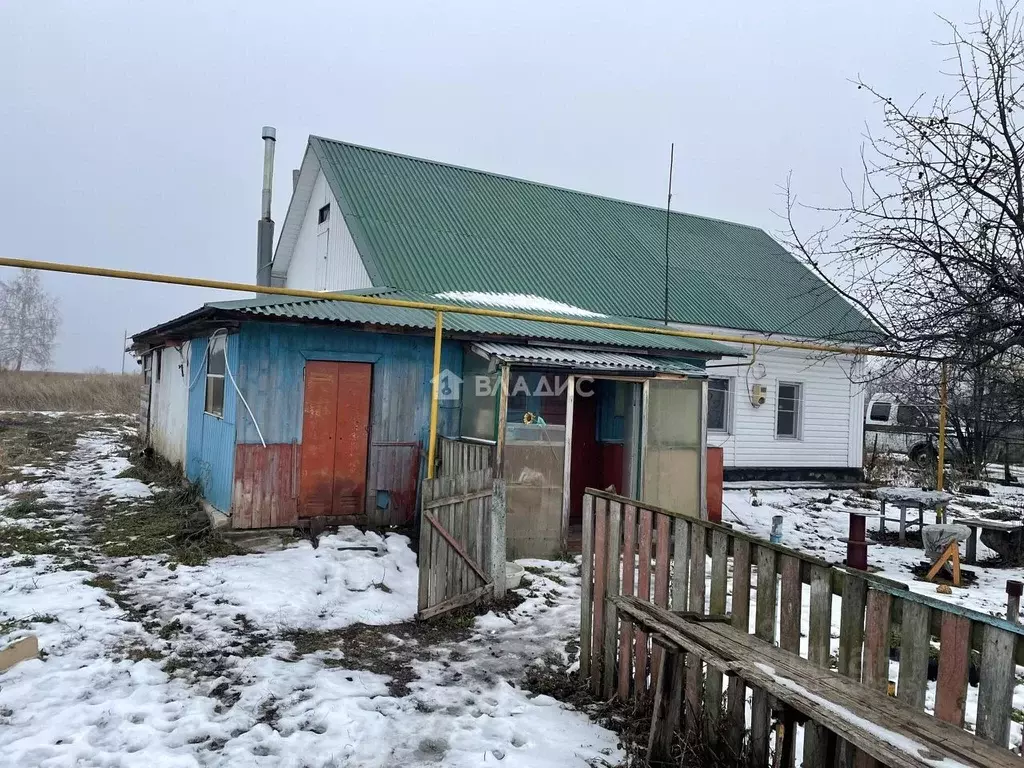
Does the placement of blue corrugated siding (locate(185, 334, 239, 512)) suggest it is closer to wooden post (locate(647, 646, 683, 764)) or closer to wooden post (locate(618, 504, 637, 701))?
wooden post (locate(618, 504, 637, 701))

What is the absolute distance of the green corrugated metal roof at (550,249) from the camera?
12.5 metres

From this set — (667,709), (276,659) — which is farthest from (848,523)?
(276,659)

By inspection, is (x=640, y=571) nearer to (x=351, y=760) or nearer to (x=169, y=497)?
(x=351, y=760)

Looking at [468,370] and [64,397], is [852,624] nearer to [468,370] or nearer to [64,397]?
[468,370]

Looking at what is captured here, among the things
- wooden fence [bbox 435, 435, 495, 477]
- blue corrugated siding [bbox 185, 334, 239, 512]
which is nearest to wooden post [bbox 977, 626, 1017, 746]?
wooden fence [bbox 435, 435, 495, 477]

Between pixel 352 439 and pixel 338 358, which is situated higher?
pixel 338 358

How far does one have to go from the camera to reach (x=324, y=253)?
14.4m

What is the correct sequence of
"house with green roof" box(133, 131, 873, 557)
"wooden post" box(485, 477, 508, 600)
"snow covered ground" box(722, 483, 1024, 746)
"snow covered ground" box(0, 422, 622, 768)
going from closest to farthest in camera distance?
"snow covered ground" box(0, 422, 622, 768) → "wooden post" box(485, 477, 508, 600) → "snow covered ground" box(722, 483, 1024, 746) → "house with green roof" box(133, 131, 873, 557)

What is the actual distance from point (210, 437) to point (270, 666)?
528 cm

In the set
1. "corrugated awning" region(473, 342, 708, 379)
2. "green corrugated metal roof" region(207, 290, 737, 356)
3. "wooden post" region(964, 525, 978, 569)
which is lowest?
"wooden post" region(964, 525, 978, 569)

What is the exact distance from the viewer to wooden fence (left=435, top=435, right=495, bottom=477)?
782 cm

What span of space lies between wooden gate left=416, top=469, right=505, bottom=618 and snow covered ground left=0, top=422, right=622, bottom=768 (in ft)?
1.01

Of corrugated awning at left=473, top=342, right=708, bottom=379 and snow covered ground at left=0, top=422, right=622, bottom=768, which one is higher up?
corrugated awning at left=473, top=342, right=708, bottom=379

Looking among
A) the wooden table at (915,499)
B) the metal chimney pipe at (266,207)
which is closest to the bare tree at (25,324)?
the metal chimney pipe at (266,207)
